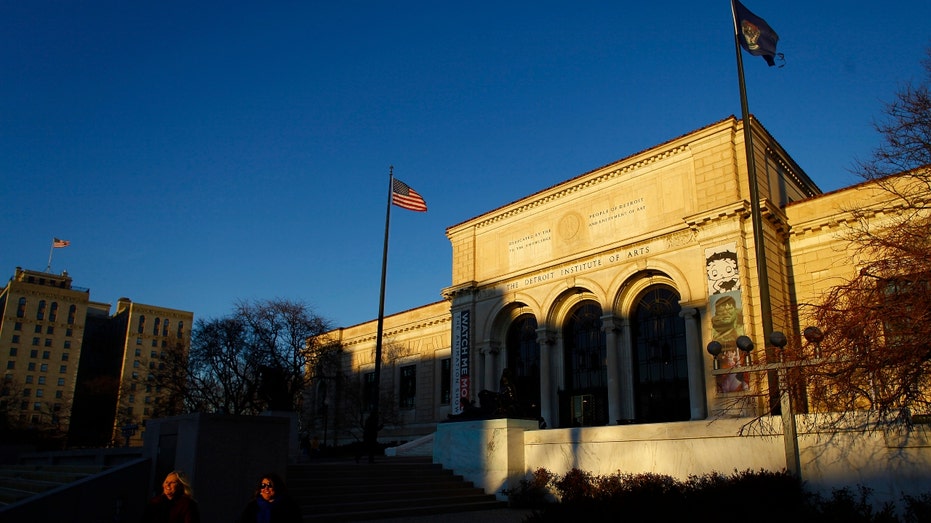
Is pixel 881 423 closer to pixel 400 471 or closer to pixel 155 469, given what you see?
pixel 400 471

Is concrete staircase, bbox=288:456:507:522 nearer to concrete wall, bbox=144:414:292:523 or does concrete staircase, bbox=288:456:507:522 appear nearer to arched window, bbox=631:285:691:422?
concrete wall, bbox=144:414:292:523

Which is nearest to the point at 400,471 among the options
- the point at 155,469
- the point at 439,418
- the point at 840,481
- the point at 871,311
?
the point at 155,469

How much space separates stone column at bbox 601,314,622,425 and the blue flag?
1281 centimetres

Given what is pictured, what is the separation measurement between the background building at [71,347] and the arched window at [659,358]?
86310 mm

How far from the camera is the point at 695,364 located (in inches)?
975

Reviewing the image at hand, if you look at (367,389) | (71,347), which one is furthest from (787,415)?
(71,347)

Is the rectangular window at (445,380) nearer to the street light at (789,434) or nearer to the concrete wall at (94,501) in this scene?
the concrete wall at (94,501)

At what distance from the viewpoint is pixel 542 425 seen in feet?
87.8

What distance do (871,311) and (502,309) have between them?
22.4 meters

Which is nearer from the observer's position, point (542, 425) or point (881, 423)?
point (881, 423)

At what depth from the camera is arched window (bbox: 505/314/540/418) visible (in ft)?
104

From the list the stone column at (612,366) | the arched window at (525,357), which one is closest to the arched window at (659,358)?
the stone column at (612,366)

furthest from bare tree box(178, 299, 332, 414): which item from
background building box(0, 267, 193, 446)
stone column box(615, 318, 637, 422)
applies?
background building box(0, 267, 193, 446)

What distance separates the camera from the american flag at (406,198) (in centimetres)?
3028
